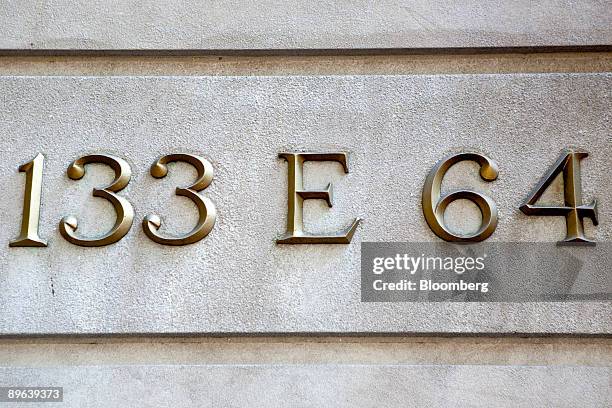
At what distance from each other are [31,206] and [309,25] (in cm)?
163

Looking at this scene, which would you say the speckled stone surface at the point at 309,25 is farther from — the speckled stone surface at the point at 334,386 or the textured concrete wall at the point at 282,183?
the speckled stone surface at the point at 334,386

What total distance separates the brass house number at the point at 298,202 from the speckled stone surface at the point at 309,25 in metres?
0.60

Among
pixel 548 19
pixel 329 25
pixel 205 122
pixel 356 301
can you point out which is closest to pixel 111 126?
pixel 205 122

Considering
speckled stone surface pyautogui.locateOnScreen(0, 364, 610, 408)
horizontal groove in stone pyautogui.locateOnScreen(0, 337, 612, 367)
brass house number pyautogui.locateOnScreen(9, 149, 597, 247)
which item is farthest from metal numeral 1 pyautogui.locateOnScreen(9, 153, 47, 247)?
speckled stone surface pyautogui.locateOnScreen(0, 364, 610, 408)

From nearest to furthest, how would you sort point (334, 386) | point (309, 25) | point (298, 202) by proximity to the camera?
point (334, 386), point (298, 202), point (309, 25)

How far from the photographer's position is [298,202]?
3359 millimetres

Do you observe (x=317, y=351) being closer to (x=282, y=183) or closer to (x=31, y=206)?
(x=282, y=183)

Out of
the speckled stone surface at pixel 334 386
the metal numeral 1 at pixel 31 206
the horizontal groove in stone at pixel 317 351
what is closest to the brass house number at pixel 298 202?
the metal numeral 1 at pixel 31 206

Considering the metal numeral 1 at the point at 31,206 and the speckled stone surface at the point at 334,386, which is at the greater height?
the metal numeral 1 at the point at 31,206

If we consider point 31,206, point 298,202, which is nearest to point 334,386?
point 298,202

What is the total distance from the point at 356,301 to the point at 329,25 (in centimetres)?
140

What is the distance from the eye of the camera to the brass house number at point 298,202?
3.32 metres

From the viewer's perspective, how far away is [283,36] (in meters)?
3.57

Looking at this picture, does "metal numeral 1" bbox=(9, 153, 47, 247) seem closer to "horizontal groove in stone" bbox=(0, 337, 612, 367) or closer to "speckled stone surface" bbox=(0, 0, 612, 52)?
"horizontal groove in stone" bbox=(0, 337, 612, 367)
